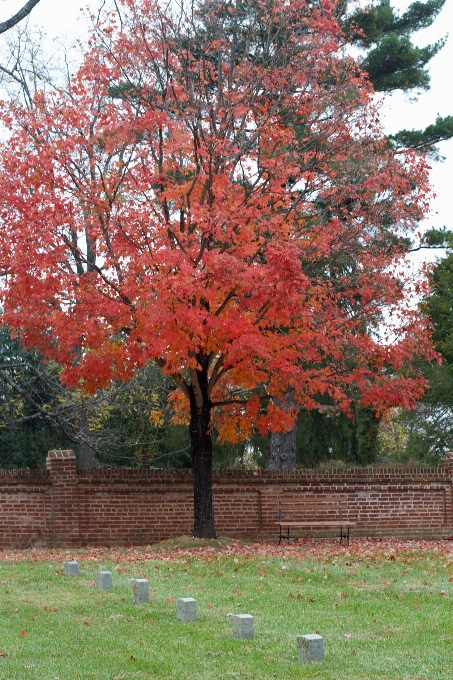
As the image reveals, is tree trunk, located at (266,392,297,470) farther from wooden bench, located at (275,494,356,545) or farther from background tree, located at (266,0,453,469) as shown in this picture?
wooden bench, located at (275,494,356,545)

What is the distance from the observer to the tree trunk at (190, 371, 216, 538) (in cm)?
1636

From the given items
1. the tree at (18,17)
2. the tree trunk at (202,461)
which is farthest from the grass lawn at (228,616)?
the tree at (18,17)

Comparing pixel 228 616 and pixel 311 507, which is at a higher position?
pixel 311 507

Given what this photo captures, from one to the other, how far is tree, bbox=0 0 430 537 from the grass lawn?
344 cm

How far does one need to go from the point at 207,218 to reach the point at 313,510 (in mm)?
7688

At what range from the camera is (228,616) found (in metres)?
8.74

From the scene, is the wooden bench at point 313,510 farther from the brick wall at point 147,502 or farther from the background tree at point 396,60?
the background tree at point 396,60

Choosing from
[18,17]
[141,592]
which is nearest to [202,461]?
[141,592]

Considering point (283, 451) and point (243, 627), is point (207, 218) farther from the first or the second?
point (283, 451)

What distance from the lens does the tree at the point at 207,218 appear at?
14.5 meters

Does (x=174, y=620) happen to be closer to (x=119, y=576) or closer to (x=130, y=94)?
(x=119, y=576)

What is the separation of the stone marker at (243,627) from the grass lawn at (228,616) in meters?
0.09

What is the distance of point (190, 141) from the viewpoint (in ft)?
54.1

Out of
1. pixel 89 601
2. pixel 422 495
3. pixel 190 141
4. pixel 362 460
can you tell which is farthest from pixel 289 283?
pixel 362 460
